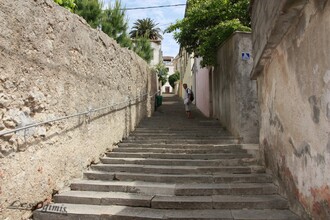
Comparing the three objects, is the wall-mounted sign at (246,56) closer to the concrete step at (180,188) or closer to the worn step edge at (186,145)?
the worn step edge at (186,145)

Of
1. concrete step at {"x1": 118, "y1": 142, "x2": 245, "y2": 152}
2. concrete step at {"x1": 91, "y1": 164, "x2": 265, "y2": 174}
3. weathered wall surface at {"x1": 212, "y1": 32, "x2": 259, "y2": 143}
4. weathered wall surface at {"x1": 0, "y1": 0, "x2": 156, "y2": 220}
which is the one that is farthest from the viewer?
weathered wall surface at {"x1": 212, "y1": 32, "x2": 259, "y2": 143}

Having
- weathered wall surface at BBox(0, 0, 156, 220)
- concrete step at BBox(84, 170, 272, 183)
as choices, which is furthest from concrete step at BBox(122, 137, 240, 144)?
concrete step at BBox(84, 170, 272, 183)

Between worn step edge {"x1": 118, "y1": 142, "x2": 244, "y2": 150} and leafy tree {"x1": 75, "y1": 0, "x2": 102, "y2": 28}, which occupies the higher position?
leafy tree {"x1": 75, "y1": 0, "x2": 102, "y2": 28}

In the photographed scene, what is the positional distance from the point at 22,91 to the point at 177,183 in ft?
9.45

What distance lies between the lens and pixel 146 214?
159 inches

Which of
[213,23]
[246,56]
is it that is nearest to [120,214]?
[246,56]

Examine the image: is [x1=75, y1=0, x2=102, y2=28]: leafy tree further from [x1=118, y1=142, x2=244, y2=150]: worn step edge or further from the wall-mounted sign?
the wall-mounted sign

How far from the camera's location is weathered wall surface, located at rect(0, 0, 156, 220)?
11.4ft

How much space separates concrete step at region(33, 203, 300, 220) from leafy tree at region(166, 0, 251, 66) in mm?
5713

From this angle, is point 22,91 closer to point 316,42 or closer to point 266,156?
point 316,42

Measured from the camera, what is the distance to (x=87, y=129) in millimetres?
5539

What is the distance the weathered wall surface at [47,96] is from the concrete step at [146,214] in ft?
1.06

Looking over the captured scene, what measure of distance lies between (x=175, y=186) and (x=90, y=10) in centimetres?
1051

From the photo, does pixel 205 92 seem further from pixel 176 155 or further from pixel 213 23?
pixel 176 155
